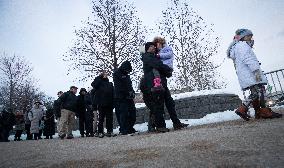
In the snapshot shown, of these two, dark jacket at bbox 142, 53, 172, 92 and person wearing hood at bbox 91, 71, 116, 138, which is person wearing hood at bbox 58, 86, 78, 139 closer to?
person wearing hood at bbox 91, 71, 116, 138

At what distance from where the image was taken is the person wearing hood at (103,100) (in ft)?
25.1

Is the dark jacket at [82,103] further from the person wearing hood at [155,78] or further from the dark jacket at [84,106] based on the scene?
the person wearing hood at [155,78]

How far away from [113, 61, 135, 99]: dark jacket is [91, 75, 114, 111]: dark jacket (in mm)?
322

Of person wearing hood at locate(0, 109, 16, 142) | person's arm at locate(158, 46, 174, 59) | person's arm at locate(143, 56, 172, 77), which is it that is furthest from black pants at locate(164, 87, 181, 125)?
person wearing hood at locate(0, 109, 16, 142)

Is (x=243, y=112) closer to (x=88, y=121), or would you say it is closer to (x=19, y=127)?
(x=88, y=121)

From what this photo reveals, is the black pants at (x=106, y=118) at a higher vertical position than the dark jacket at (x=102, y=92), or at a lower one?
lower

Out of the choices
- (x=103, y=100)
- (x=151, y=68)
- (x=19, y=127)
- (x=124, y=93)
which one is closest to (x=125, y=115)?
(x=124, y=93)

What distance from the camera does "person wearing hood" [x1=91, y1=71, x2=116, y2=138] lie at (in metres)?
7.65

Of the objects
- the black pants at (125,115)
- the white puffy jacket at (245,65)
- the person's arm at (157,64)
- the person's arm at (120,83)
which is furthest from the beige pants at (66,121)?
the white puffy jacket at (245,65)

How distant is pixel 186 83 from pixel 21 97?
84.6 feet

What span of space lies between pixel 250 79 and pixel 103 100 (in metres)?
3.91

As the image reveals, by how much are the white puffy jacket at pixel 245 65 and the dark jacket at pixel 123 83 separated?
2.92 metres

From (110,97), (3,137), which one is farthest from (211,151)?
(3,137)

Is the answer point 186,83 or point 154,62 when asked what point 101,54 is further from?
point 154,62
